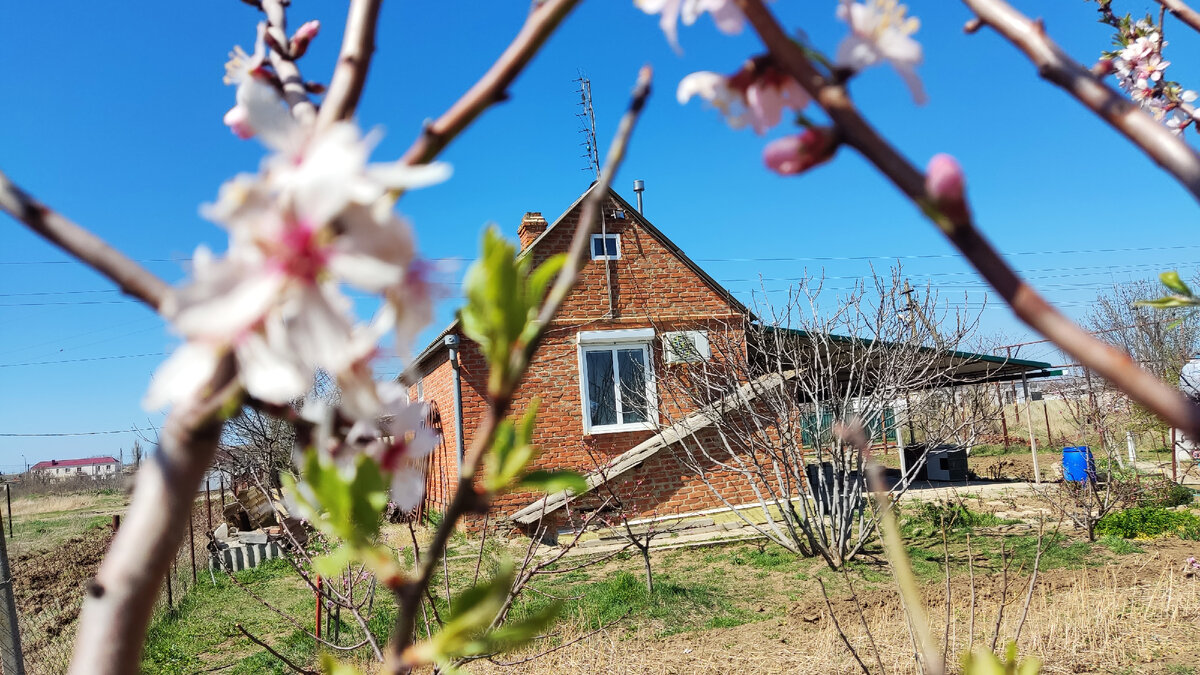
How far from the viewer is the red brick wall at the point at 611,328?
1034cm

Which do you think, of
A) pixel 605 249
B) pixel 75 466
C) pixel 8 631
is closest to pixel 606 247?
pixel 605 249

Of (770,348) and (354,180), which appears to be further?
(770,348)

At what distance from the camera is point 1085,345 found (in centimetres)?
30

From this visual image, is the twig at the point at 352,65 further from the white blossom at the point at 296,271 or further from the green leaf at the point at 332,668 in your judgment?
the green leaf at the point at 332,668

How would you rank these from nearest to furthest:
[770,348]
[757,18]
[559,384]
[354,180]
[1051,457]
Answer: [354,180] → [757,18] → [770,348] → [559,384] → [1051,457]

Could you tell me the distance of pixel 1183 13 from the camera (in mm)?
886

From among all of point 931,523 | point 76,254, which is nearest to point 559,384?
point 931,523

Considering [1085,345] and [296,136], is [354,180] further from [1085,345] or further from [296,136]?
[1085,345]

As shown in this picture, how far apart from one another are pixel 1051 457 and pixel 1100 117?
2186 cm

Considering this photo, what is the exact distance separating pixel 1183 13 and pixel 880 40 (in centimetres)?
73

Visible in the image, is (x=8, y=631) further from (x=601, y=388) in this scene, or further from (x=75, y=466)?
(x=75, y=466)

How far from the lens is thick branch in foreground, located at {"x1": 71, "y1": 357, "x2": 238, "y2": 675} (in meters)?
0.33

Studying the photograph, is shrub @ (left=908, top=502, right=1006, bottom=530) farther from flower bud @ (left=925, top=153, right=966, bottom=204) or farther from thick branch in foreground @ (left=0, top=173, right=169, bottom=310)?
thick branch in foreground @ (left=0, top=173, right=169, bottom=310)

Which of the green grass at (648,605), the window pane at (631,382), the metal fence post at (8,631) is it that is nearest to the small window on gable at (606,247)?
the window pane at (631,382)
